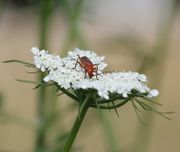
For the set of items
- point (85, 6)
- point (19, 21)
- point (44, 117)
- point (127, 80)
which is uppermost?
point (19, 21)

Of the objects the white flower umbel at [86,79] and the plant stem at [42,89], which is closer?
the white flower umbel at [86,79]

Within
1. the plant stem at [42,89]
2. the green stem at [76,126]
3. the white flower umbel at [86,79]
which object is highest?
the plant stem at [42,89]

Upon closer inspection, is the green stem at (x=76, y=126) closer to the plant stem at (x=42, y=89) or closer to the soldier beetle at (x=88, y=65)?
the soldier beetle at (x=88, y=65)

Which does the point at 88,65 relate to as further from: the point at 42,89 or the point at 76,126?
the point at 42,89

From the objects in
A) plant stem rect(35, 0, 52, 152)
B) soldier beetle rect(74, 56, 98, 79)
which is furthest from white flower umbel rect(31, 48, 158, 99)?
plant stem rect(35, 0, 52, 152)

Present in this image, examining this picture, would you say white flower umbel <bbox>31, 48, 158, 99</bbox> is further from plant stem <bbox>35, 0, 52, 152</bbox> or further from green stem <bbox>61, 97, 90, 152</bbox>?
plant stem <bbox>35, 0, 52, 152</bbox>

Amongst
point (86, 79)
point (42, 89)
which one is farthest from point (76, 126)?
point (42, 89)

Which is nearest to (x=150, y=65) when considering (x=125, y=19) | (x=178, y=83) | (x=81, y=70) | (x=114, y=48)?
(x=114, y=48)

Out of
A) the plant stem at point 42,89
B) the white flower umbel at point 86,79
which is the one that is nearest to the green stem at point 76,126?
the white flower umbel at point 86,79

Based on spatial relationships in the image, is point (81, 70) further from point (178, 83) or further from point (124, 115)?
point (178, 83)
